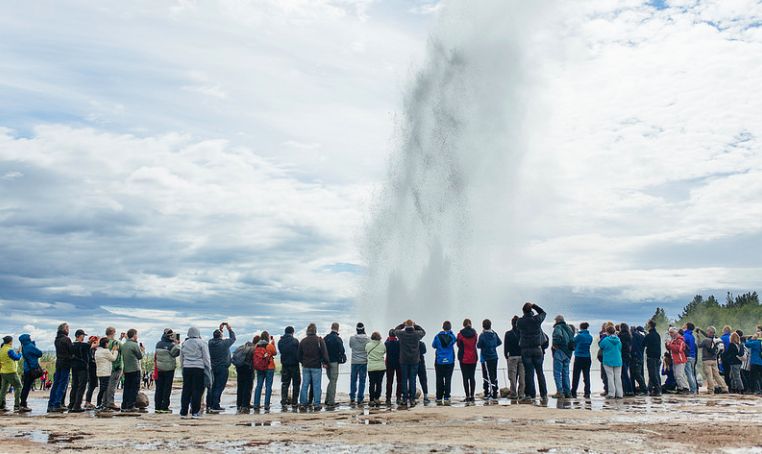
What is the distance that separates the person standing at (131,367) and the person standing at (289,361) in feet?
13.1

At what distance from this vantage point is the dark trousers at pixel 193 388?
59.2 ft

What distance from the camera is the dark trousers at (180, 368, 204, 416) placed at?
1803 cm

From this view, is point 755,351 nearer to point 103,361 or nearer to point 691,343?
point 691,343

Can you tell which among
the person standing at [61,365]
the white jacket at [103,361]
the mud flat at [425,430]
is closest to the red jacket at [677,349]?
the mud flat at [425,430]

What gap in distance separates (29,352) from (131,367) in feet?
11.2

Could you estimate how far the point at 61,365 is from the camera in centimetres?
1966

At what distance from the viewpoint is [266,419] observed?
17094mm

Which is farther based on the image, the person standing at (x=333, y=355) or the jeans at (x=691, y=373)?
the jeans at (x=691, y=373)

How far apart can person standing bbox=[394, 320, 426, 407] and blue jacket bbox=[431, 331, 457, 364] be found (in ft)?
1.69

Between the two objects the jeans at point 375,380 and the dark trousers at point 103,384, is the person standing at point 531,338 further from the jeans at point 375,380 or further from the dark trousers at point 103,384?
the dark trousers at point 103,384

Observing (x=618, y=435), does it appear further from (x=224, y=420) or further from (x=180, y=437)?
(x=224, y=420)

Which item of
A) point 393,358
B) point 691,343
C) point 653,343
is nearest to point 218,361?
point 393,358

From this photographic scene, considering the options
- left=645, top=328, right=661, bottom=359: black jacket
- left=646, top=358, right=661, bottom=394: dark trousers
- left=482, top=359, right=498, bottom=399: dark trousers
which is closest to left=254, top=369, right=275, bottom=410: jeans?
left=482, top=359, right=498, bottom=399: dark trousers

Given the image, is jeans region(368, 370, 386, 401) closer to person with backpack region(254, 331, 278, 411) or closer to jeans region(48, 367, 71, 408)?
person with backpack region(254, 331, 278, 411)
